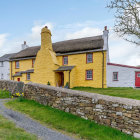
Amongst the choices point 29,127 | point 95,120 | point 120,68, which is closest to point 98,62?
point 120,68

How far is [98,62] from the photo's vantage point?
17.0 meters

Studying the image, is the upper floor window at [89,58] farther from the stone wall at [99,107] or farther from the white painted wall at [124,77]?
the stone wall at [99,107]

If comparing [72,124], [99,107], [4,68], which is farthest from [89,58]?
[4,68]

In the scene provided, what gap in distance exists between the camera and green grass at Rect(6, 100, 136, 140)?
4.30 meters

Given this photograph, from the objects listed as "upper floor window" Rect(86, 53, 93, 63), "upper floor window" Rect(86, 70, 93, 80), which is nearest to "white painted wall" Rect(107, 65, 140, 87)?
"upper floor window" Rect(86, 70, 93, 80)

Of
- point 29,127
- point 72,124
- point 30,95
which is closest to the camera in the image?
point 29,127

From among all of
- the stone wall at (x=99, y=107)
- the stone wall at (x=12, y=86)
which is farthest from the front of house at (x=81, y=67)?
the stone wall at (x=99, y=107)

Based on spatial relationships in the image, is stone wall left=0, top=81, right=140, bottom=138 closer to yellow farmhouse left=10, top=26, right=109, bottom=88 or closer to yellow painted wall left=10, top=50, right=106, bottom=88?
yellow farmhouse left=10, top=26, right=109, bottom=88

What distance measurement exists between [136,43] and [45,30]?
43.2ft

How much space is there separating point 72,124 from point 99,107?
141 centimetres

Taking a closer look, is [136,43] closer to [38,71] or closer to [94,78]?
[94,78]

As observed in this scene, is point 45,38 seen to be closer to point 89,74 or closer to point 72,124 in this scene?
point 89,74

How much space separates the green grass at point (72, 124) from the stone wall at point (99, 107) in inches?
9.8

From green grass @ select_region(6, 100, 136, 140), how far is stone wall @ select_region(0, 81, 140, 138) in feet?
0.81
